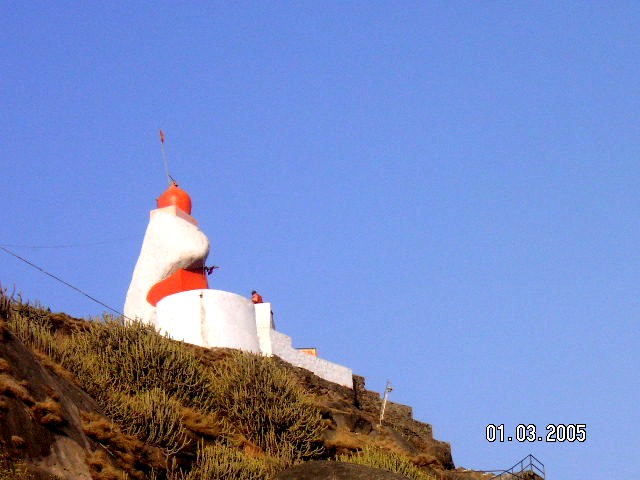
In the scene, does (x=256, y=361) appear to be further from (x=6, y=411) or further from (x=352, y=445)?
(x=6, y=411)

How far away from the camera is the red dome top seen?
2862cm

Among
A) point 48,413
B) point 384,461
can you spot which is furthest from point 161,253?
point 48,413

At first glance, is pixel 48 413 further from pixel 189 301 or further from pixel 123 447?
pixel 189 301

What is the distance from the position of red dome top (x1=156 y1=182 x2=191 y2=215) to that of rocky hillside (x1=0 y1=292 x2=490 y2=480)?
7980 millimetres

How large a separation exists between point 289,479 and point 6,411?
4.62 meters

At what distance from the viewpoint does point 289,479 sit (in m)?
14.0

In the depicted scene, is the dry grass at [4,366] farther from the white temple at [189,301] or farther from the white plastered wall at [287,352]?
the white plastered wall at [287,352]

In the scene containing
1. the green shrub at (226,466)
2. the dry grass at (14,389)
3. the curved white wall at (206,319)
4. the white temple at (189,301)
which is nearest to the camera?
the dry grass at (14,389)

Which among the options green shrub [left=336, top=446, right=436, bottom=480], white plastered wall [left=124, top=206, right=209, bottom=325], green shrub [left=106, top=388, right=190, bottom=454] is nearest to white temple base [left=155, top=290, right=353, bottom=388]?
white plastered wall [left=124, top=206, right=209, bottom=325]

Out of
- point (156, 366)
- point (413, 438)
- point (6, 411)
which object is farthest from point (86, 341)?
point (413, 438)

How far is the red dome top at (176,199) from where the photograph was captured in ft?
93.9

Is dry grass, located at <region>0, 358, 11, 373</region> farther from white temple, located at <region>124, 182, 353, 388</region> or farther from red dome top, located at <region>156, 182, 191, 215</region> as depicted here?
red dome top, located at <region>156, 182, 191, 215</region>

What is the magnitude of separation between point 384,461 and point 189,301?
31.6 feet

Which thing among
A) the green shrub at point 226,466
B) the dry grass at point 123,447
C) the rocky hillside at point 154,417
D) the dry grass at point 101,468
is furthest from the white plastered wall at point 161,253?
the dry grass at point 101,468
